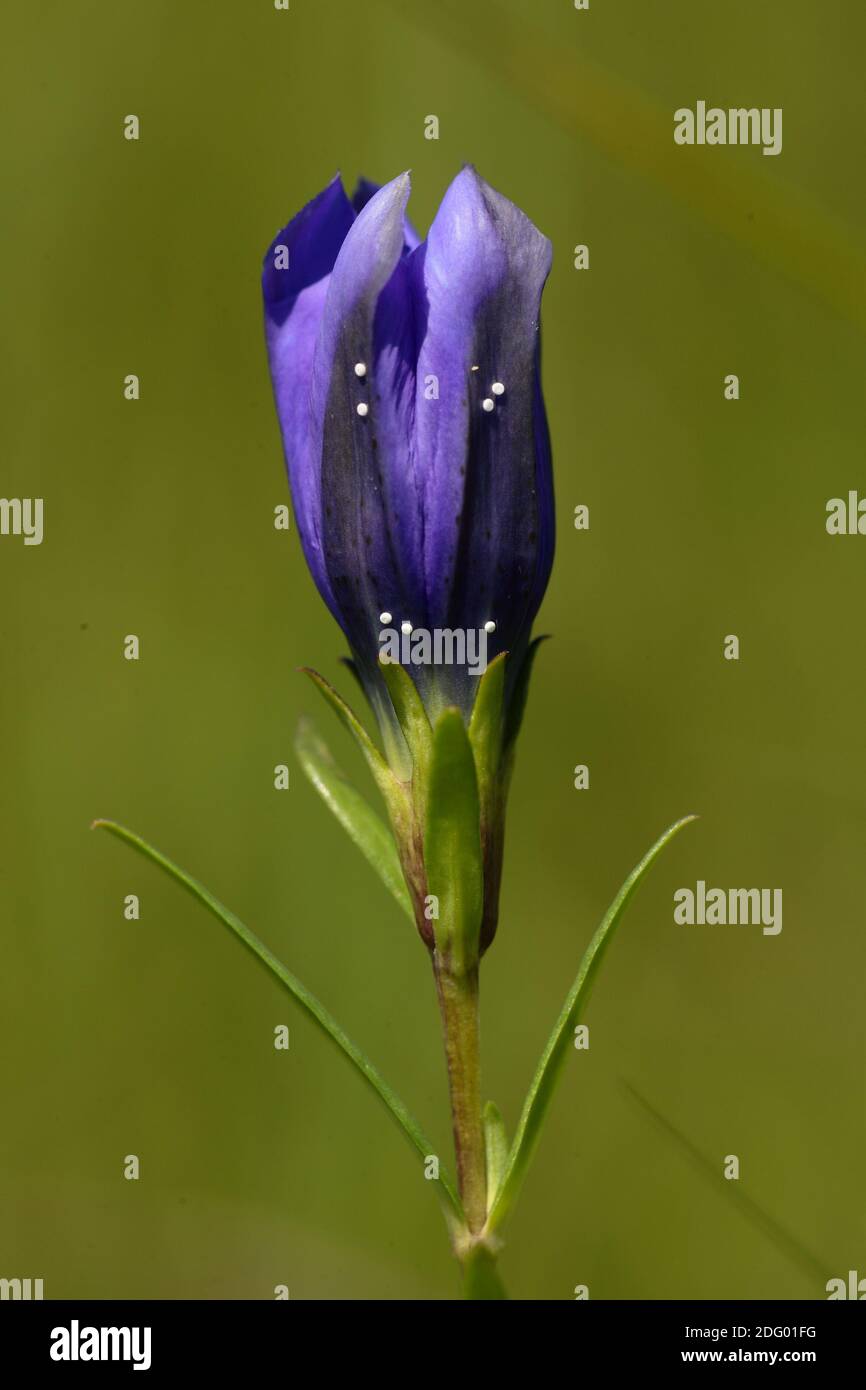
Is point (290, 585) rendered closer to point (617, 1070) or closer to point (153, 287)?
point (153, 287)

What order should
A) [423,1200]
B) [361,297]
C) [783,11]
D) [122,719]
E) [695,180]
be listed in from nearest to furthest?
[361,297]
[695,180]
[423,1200]
[122,719]
[783,11]

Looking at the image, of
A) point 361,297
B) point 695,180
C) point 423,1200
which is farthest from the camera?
point 423,1200

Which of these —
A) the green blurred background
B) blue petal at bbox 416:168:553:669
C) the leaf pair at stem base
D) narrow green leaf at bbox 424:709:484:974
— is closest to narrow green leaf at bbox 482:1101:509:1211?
the leaf pair at stem base

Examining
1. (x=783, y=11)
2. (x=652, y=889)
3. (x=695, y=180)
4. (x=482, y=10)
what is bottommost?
(x=652, y=889)

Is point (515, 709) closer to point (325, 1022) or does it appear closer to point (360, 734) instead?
point (360, 734)

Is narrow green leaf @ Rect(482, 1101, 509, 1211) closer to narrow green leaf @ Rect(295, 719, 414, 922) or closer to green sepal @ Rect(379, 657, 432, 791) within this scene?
narrow green leaf @ Rect(295, 719, 414, 922)

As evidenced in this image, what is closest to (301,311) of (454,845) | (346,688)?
(454,845)

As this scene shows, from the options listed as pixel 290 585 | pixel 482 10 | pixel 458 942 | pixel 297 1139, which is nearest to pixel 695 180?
pixel 482 10
